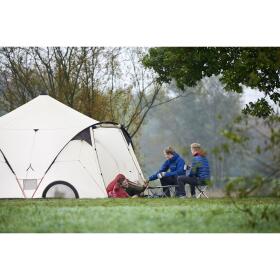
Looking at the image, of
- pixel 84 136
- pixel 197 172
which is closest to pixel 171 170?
pixel 197 172

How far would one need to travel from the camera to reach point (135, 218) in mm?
11211

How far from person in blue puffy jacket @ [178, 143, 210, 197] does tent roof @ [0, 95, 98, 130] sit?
168 centimetres

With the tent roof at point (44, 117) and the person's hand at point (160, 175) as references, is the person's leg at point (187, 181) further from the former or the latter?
the tent roof at point (44, 117)

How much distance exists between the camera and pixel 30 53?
13.3 meters

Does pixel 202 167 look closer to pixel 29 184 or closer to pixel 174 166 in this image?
pixel 174 166

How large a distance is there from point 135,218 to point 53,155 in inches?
106

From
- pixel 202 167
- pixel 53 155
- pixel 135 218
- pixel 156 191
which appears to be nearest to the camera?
pixel 135 218

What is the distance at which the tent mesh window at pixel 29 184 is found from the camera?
13.3 meters

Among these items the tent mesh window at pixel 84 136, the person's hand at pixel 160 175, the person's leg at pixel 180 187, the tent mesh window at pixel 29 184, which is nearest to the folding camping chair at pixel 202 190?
the person's leg at pixel 180 187

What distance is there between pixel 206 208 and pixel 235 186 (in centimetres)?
189

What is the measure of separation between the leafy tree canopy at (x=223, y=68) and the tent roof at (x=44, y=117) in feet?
4.67
